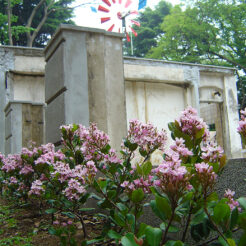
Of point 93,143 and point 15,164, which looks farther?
point 15,164

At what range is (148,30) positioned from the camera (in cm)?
2969

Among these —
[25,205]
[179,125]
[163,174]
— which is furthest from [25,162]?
[163,174]

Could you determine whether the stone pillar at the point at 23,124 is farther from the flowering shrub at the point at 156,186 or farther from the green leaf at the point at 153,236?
the green leaf at the point at 153,236

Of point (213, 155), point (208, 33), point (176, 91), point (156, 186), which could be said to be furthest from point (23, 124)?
point (208, 33)

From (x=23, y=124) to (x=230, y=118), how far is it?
9.27 m

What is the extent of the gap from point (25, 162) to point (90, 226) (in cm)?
110

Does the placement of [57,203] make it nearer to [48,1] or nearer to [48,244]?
[48,244]

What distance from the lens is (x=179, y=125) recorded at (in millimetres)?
1676

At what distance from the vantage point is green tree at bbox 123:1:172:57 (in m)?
29.6

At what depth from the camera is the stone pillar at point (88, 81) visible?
3.19 metres

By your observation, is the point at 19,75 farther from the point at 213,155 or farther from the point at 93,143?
the point at 213,155

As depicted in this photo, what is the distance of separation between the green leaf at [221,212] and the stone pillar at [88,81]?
2.07 meters

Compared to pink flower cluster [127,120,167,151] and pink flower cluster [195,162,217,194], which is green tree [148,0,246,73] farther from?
pink flower cluster [195,162,217,194]

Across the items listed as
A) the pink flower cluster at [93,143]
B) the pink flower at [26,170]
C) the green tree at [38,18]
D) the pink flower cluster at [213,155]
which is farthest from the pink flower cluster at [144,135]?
the green tree at [38,18]
